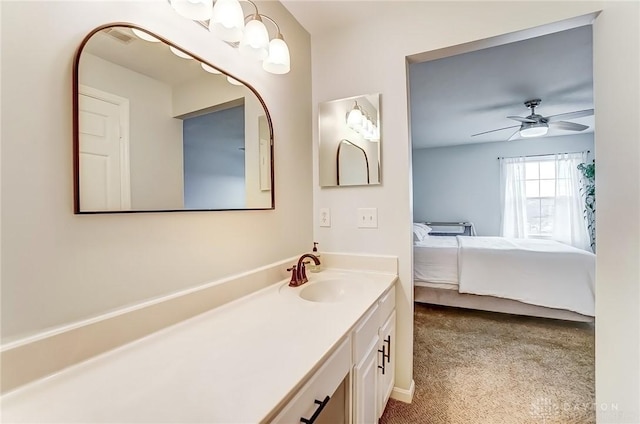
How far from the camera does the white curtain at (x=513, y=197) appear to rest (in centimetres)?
482

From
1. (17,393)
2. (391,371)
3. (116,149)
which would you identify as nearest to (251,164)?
(116,149)

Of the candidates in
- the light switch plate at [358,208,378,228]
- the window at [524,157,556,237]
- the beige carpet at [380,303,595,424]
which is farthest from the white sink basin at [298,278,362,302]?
the window at [524,157,556,237]

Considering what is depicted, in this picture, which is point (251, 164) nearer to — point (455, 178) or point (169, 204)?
point (169, 204)

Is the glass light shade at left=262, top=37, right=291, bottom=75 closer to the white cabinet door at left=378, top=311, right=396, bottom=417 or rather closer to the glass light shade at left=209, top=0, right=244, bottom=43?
the glass light shade at left=209, top=0, right=244, bottom=43

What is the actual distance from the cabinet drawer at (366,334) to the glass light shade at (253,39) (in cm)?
119

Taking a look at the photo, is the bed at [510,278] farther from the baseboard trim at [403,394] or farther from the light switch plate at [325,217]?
the light switch plate at [325,217]

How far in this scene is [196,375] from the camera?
65 cm

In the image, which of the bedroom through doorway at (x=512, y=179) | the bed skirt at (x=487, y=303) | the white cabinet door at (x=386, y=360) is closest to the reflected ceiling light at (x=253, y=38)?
the bedroom through doorway at (x=512, y=179)

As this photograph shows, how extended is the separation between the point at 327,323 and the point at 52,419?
67 centimetres

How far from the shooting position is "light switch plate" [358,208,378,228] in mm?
1654

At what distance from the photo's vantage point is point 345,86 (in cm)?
174

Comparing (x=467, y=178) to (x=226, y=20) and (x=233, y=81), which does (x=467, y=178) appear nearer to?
(x=233, y=81)

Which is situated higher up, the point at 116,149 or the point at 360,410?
the point at 116,149

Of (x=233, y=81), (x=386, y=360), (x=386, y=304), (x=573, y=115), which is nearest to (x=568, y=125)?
(x=573, y=115)
